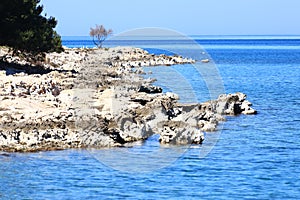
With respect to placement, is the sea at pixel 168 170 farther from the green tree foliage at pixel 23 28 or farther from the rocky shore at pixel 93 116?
the green tree foliage at pixel 23 28

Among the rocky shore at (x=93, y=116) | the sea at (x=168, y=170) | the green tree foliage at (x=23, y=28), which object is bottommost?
the sea at (x=168, y=170)

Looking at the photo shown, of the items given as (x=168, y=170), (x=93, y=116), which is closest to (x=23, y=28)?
(x=93, y=116)

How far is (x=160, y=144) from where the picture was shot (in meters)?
26.2

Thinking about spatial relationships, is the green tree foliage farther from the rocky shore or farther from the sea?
the sea

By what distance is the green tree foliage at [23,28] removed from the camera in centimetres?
4912

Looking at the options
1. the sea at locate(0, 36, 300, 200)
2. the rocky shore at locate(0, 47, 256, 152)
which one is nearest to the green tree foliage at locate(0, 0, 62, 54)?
the rocky shore at locate(0, 47, 256, 152)

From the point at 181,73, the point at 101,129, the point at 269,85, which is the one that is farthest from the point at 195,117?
the point at 181,73

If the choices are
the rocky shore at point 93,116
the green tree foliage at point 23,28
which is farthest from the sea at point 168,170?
the green tree foliage at point 23,28

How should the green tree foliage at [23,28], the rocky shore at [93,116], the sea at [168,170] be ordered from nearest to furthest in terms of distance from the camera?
the sea at [168,170] → the rocky shore at [93,116] → the green tree foliage at [23,28]

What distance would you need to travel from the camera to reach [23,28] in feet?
166

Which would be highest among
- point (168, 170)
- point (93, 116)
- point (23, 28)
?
point (23, 28)

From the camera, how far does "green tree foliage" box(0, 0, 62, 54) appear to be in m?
49.1

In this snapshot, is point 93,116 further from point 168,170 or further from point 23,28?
point 23,28

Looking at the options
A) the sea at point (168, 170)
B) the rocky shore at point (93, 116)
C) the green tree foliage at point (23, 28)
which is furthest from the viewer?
the green tree foliage at point (23, 28)
